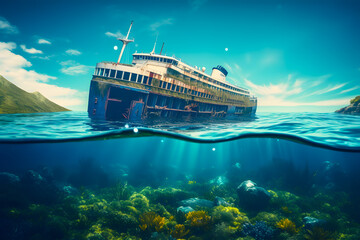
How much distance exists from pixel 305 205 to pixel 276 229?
23.2 ft

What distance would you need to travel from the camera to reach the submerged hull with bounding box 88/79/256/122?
1449 cm

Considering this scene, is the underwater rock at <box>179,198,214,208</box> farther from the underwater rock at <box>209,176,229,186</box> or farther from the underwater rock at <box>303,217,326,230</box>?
the underwater rock at <box>209,176,229,186</box>

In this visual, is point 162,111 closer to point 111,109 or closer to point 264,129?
point 111,109

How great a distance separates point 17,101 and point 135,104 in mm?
7879

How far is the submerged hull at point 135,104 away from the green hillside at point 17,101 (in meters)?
4.03

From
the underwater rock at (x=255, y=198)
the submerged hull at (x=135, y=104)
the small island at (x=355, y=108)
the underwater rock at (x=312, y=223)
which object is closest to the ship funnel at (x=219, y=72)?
the submerged hull at (x=135, y=104)

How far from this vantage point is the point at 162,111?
57.6 feet

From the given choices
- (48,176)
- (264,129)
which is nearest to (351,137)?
(264,129)

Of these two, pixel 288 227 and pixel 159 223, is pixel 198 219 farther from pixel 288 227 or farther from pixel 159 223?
pixel 288 227

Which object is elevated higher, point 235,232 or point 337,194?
point 337,194

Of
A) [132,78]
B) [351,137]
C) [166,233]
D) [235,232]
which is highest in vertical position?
[132,78]

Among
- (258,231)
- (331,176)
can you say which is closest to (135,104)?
(258,231)

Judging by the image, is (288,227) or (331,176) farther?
(331,176)

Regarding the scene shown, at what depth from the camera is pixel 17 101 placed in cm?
1045
